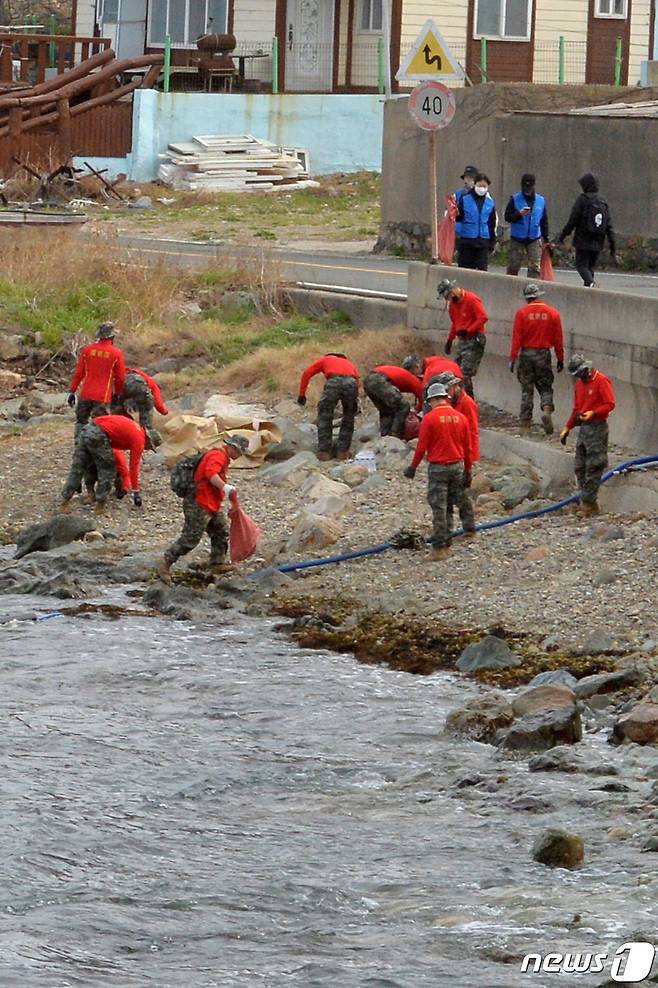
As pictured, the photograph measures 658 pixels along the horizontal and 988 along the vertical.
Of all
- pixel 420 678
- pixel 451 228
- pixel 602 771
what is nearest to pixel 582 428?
pixel 420 678

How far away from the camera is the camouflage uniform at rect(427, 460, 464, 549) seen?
1528 centimetres

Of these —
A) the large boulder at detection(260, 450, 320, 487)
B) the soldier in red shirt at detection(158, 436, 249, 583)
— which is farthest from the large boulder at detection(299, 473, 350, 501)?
the soldier in red shirt at detection(158, 436, 249, 583)

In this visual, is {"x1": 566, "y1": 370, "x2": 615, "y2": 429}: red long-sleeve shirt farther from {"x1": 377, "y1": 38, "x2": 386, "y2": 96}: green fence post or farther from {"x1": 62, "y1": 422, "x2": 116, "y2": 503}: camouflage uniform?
{"x1": 377, "y1": 38, "x2": 386, "y2": 96}: green fence post

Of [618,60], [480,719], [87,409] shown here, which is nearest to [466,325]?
[87,409]

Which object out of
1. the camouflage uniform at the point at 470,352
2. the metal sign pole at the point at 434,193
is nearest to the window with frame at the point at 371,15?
the metal sign pole at the point at 434,193

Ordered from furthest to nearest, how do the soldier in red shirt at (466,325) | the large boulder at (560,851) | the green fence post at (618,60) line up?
1. the green fence post at (618,60)
2. the soldier in red shirt at (466,325)
3. the large boulder at (560,851)

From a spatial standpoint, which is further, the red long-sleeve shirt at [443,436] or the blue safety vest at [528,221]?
the blue safety vest at [528,221]

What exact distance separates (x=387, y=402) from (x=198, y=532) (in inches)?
162

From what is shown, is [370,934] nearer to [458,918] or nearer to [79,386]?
[458,918]

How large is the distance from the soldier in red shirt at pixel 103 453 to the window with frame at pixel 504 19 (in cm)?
2519

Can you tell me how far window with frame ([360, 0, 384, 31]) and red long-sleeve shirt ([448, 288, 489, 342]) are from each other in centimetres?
2356

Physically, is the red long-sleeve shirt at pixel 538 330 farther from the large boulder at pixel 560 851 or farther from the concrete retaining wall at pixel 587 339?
the large boulder at pixel 560 851

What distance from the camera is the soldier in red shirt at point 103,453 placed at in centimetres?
1756

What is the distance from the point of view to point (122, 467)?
18.0 m
